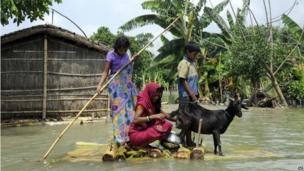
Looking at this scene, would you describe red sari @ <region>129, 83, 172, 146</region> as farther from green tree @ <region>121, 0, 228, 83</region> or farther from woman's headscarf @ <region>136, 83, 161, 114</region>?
green tree @ <region>121, 0, 228, 83</region>

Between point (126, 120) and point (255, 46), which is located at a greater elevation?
point (255, 46)

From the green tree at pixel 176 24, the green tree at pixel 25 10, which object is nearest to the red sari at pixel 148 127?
the green tree at pixel 25 10

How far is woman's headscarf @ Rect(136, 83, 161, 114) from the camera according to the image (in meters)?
6.69

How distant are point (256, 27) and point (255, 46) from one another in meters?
1.57

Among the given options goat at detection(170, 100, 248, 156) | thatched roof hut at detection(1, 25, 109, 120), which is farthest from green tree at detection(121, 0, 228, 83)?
goat at detection(170, 100, 248, 156)

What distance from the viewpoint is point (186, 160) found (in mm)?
6496

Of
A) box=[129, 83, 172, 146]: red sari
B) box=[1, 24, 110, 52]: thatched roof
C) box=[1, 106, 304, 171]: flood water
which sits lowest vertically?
box=[1, 106, 304, 171]: flood water

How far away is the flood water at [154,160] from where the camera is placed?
6.12m

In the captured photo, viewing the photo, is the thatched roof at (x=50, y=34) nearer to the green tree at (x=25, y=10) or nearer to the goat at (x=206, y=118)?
the green tree at (x=25, y=10)

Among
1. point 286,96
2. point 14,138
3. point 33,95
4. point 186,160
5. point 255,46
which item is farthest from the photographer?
point 286,96

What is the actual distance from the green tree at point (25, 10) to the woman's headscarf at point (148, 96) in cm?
452

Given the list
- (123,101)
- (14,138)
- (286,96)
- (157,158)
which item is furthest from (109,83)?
(286,96)

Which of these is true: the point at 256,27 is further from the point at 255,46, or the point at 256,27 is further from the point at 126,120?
the point at 126,120

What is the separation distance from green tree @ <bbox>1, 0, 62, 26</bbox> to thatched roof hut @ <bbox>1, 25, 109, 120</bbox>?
198 cm
